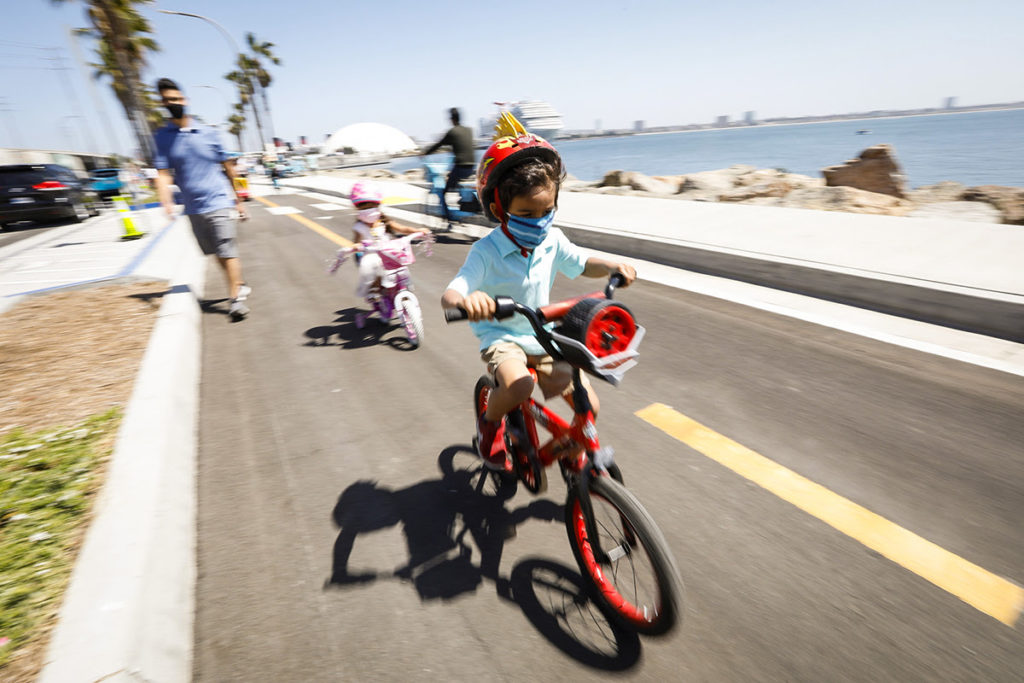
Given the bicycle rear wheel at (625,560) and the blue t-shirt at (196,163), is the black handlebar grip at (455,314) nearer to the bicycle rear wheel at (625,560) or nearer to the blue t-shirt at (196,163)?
the bicycle rear wheel at (625,560)

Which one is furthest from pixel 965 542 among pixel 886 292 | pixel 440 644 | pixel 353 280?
pixel 353 280

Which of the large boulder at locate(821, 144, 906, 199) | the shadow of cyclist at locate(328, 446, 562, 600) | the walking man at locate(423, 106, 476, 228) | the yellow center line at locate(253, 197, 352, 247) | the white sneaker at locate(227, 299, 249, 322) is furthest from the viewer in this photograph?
the large boulder at locate(821, 144, 906, 199)

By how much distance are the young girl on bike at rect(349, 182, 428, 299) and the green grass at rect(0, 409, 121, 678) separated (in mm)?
2692

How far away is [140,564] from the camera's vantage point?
2.06m

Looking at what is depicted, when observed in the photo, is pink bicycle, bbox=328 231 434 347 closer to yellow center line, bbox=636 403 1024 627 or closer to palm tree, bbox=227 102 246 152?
yellow center line, bbox=636 403 1024 627

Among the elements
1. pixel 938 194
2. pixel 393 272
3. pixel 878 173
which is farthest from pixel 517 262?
Answer: pixel 938 194

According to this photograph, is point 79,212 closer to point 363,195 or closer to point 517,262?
point 363,195

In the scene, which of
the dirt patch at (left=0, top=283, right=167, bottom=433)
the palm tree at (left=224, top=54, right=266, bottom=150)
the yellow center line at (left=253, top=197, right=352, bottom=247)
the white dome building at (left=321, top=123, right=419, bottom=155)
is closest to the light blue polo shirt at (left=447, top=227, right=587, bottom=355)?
the dirt patch at (left=0, top=283, right=167, bottom=433)

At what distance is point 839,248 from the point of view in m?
6.23

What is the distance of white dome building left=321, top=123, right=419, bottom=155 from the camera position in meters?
128

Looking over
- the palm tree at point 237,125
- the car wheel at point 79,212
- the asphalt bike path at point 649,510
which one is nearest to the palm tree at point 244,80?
the palm tree at point 237,125

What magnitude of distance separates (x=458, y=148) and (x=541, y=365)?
30.0 ft

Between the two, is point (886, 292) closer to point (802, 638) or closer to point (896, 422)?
point (896, 422)

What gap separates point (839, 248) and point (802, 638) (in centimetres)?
573
